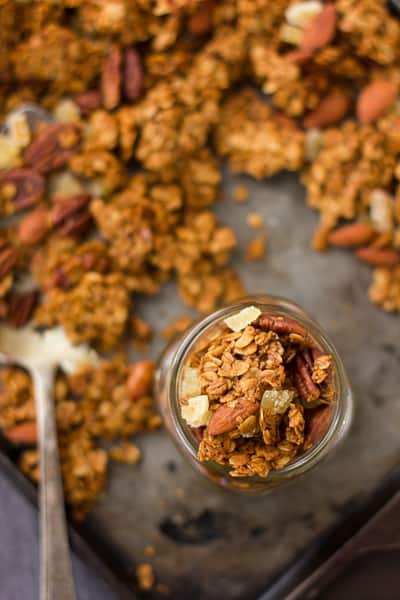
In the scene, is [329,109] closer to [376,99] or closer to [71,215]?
[376,99]

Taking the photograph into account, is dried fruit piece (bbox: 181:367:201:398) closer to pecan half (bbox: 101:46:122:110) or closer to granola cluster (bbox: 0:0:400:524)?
granola cluster (bbox: 0:0:400:524)

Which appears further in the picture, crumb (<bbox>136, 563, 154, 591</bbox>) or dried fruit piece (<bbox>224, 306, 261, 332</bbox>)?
crumb (<bbox>136, 563, 154, 591</bbox>)

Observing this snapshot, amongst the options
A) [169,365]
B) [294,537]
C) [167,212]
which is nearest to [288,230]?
[167,212]

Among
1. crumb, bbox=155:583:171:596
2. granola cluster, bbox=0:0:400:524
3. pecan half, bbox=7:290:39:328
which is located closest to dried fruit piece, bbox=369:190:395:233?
granola cluster, bbox=0:0:400:524

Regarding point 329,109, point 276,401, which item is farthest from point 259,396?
point 329,109

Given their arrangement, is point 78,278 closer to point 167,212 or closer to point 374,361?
point 167,212

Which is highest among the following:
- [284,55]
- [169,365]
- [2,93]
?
[2,93]
